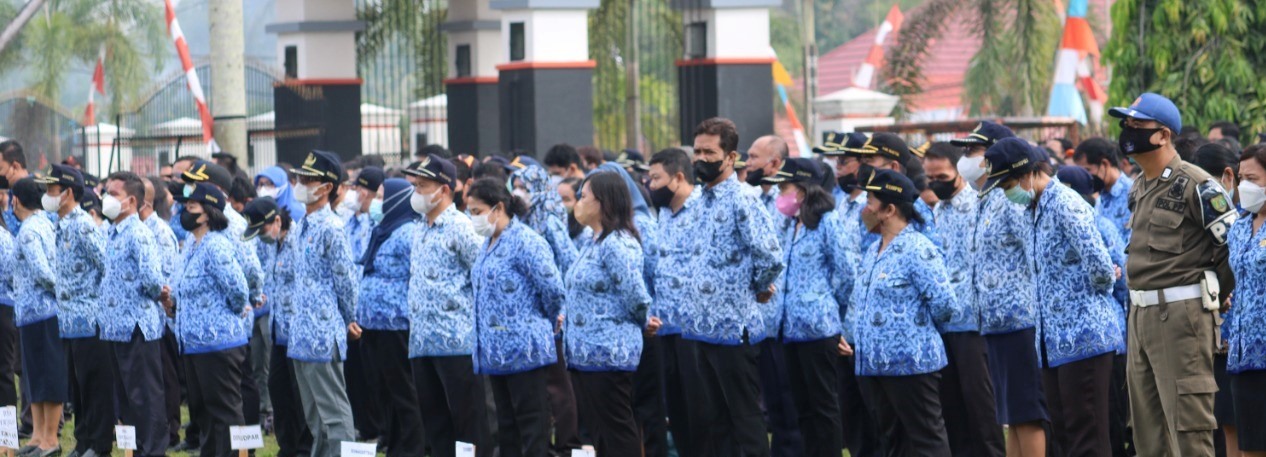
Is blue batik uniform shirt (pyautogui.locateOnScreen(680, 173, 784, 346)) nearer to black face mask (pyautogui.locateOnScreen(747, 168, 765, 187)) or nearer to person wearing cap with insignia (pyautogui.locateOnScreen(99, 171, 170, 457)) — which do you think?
black face mask (pyautogui.locateOnScreen(747, 168, 765, 187))

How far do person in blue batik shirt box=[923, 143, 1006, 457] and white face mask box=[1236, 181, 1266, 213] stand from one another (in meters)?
1.63

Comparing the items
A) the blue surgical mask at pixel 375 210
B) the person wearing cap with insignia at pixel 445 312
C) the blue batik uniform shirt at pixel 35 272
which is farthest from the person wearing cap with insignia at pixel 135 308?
the person wearing cap with insignia at pixel 445 312

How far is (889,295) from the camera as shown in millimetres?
9047

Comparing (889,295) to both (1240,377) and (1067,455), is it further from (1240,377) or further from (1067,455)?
(1240,377)

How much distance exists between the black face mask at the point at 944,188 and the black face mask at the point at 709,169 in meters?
1.17

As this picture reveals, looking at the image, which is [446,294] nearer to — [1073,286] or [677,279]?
[677,279]

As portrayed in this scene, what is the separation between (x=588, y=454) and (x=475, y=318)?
122 cm

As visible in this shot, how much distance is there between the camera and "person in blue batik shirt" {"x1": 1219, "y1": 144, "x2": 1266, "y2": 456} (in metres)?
7.90

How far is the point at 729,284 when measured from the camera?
950 centimetres

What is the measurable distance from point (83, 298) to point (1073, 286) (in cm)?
642

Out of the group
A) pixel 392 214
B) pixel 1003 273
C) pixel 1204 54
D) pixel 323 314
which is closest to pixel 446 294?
pixel 323 314

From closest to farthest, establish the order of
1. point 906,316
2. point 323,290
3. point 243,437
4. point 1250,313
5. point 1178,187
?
point 1250,313
point 1178,187
point 906,316
point 243,437
point 323,290

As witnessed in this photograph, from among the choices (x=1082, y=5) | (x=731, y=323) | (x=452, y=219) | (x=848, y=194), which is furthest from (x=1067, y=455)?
(x=1082, y=5)

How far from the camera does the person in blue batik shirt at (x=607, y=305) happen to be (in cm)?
930
